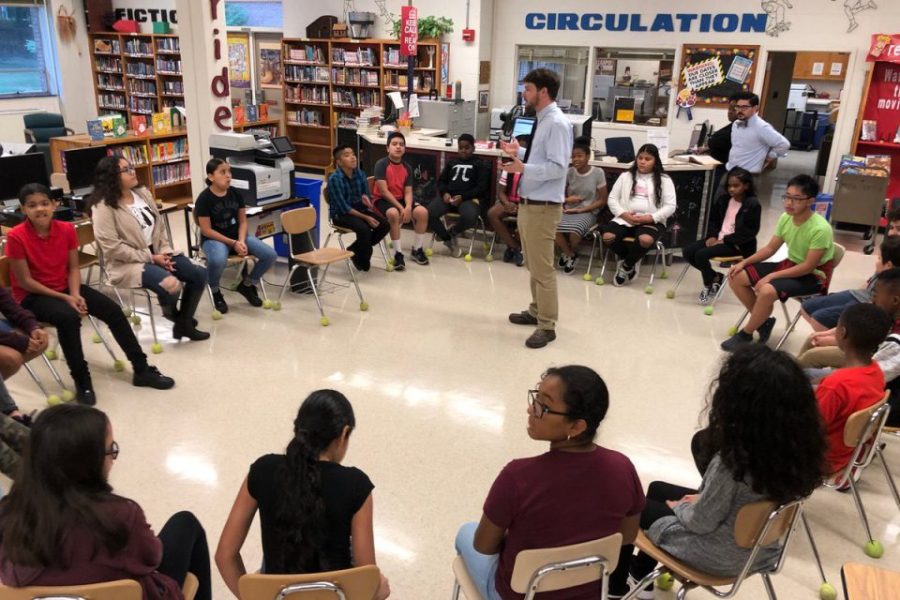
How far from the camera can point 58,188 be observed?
567 cm

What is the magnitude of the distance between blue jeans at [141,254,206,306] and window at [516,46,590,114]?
22.7 ft

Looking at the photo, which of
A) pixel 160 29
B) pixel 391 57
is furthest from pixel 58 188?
pixel 160 29

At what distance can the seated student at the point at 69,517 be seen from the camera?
167 cm

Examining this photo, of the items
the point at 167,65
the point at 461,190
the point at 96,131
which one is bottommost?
the point at 461,190

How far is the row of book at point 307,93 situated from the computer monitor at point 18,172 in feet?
19.7

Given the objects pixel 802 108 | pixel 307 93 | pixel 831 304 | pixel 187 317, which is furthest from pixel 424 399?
pixel 802 108

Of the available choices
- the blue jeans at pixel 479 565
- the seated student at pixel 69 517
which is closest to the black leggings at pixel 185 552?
the seated student at pixel 69 517

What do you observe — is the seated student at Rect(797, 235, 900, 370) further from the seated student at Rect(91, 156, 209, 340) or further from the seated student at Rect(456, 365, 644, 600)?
the seated student at Rect(91, 156, 209, 340)

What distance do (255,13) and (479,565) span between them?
11.1 metres

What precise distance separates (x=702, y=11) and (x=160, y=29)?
26.1ft

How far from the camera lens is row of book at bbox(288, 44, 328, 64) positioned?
10.8m

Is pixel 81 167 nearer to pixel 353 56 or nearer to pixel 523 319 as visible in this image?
pixel 523 319

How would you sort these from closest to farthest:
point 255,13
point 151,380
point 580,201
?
point 151,380 < point 580,201 < point 255,13

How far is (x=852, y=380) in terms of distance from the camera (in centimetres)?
271
